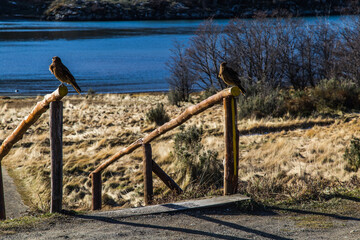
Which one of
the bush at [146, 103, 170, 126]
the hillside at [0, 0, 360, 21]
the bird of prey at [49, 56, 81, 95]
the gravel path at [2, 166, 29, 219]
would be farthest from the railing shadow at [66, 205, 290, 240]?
Answer: the hillside at [0, 0, 360, 21]

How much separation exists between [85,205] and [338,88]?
12.5 meters

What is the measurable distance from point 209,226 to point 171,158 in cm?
539

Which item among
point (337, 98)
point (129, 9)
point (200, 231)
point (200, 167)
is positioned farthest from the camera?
point (129, 9)

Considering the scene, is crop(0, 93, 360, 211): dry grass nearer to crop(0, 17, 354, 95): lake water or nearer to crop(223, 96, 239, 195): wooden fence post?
crop(223, 96, 239, 195): wooden fence post

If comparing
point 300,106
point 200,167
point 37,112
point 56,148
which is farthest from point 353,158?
point 300,106

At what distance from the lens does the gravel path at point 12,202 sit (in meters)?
7.79

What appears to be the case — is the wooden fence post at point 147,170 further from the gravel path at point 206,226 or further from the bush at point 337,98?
the bush at point 337,98

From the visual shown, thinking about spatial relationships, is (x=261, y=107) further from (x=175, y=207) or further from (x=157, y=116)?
(x=175, y=207)

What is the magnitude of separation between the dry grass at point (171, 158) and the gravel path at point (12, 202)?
240mm

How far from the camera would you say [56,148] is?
5129 mm

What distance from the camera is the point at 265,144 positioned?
1061 centimetres

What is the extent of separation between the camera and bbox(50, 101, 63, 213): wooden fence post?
5.10m

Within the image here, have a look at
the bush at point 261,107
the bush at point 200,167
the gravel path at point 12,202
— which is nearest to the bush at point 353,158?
the bush at point 200,167

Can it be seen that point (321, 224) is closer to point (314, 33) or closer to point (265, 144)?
point (265, 144)
